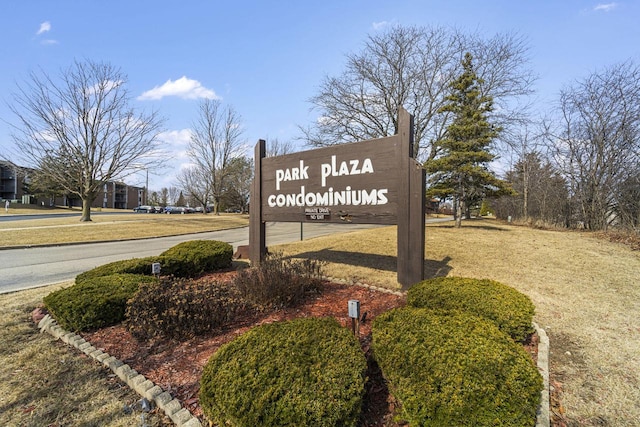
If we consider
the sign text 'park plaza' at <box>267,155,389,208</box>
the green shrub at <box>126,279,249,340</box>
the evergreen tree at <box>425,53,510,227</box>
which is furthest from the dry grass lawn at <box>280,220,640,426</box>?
the evergreen tree at <box>425,53,510,227</box>

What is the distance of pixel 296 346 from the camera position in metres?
2.14

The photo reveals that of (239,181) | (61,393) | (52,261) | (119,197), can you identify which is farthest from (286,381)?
(119,197)

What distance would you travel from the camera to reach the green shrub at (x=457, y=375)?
5.68 feet

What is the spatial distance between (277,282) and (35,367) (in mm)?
2592

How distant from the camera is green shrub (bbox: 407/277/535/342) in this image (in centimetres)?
304

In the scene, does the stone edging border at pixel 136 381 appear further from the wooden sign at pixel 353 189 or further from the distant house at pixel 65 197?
the distant house at pixel 65 197

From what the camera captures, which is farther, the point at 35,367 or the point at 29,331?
the point at 29,331

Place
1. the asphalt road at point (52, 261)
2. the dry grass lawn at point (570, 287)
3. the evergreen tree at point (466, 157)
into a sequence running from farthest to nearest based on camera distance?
the evergreen tree at point (466, 157) < the asphalt road at point (52, 261) < the dry grass lawn at point (570, 287)

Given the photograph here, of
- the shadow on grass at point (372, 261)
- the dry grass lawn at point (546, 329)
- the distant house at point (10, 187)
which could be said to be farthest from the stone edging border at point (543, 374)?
the distant house at point (10, 187)

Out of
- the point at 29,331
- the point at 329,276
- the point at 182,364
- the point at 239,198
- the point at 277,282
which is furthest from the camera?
the point at 239,198

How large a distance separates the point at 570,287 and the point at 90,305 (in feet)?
25.9

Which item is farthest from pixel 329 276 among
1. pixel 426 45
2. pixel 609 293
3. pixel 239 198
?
pixel 239 198

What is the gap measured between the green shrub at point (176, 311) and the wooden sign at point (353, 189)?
2764 millimetres

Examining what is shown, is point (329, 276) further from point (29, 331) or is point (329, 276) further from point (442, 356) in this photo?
point (29, 331)
